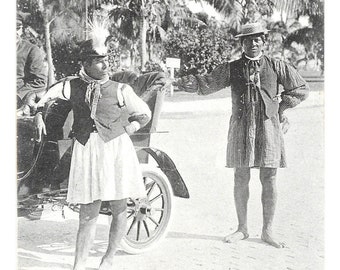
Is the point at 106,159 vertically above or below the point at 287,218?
above

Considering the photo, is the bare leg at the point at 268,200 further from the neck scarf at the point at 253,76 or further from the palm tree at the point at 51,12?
the palm tree at the point at 51,12

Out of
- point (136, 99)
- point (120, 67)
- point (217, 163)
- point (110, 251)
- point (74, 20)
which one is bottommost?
point (110, 251)

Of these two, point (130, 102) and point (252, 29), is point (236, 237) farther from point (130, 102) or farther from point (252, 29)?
point (252, 29)

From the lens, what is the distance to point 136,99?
3.08m

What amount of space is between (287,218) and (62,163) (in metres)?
1.44

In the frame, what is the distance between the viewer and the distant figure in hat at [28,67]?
3.24 metres

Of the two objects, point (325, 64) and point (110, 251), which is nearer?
point (110, 251)

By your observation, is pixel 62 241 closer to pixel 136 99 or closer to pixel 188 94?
pixel 136 99

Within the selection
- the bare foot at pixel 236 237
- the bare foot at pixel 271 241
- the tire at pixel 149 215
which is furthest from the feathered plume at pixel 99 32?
the bare foot at pixel 271 241

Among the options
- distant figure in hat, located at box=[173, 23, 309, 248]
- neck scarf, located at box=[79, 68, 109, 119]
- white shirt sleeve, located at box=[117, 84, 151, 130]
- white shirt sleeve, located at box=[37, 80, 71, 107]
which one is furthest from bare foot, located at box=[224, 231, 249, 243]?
white shirt sleeve, located at box=[37, 80, 71, 107]

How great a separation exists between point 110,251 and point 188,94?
106 centimetres

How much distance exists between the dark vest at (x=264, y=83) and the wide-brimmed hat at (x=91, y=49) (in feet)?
2.62

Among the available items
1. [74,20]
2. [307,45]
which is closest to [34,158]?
[74,20]

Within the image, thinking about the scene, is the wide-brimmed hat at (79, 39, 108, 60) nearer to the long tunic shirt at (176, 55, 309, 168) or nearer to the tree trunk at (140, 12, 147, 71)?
the tree trunk at (140, 12, 147, 71)
